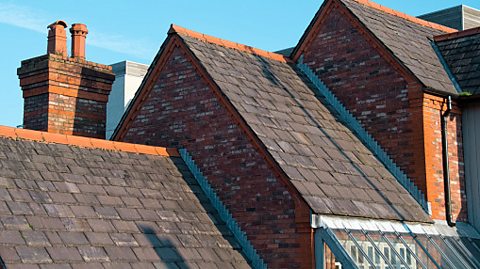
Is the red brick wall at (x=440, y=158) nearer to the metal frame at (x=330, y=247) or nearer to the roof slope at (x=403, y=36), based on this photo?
the roof slope at (x=403, y=36)

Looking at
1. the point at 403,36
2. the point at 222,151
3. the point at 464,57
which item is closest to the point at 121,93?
the point at 403,36

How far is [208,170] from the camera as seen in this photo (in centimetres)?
1825

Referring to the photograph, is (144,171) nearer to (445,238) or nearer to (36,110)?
(36,110)

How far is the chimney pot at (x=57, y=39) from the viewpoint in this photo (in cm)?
2106

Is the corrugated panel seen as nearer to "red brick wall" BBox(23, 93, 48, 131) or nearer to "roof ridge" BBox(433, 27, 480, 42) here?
"roof ridge" BBox(433, 27, 480, 42)

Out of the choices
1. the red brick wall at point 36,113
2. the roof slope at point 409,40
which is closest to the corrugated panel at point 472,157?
the roof slope at point 409,40

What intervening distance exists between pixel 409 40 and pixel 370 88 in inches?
91.5

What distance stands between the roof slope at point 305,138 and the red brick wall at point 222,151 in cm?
40

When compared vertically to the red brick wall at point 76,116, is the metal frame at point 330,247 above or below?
below

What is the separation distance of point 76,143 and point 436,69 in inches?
368

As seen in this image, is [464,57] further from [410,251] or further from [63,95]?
[63,95]

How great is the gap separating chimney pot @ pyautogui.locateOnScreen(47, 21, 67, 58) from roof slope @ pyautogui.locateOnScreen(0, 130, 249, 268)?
4.56 metres

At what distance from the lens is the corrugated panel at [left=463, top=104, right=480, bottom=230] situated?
20.2 m

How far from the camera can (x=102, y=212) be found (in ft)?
49.9
